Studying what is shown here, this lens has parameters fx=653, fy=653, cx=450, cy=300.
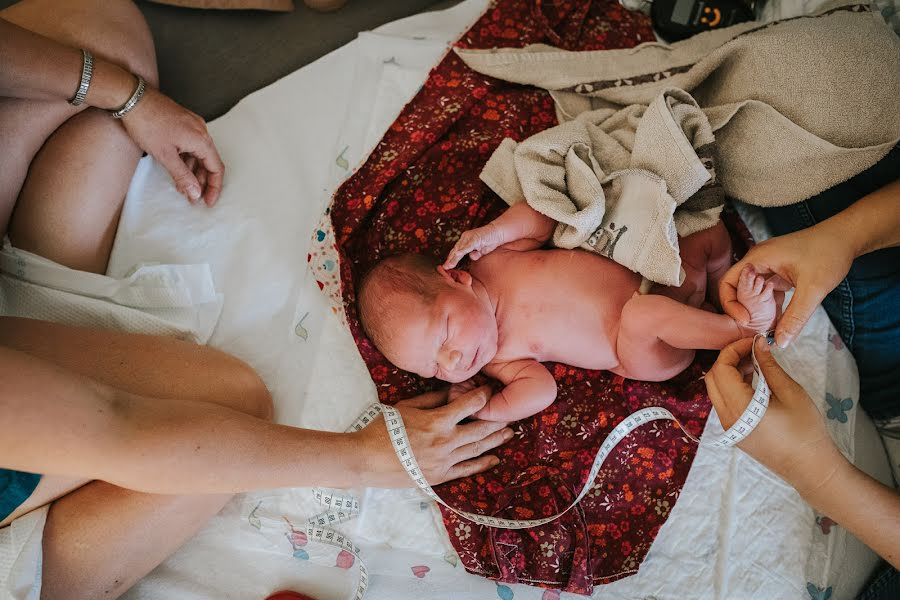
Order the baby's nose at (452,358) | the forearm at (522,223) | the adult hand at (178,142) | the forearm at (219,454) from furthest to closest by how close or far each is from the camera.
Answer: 1. the adult hand at (178,142)
2. the forearm at (522,223)
3. the baby's nose at (452,358)
4. the forearm at (219,454)

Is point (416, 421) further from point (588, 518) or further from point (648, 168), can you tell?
point (648, 168)

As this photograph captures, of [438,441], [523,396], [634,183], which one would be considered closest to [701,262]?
[634,183]

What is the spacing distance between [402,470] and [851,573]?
3.85ft

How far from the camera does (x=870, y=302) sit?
68.7 inches

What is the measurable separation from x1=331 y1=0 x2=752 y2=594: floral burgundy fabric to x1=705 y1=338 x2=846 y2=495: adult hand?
0.36 metres

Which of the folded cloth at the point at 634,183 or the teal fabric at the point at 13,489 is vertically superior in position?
the folded cloth at the point at 634,183

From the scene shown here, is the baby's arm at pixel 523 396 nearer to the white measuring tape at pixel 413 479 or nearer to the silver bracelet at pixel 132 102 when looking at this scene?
the white measuring tape at pixel 413 479

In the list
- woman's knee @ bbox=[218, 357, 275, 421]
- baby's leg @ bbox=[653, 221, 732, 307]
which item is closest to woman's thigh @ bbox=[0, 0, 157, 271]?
woman's knee @ bbox=[218, 357, 275, 421]

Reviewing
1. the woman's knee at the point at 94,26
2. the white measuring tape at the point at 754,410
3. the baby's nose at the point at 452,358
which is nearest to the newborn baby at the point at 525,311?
the baby's nose at the point at 452,358

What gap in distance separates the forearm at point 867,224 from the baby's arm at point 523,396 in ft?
2.47

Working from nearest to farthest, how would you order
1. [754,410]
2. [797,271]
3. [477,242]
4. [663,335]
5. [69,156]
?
[754,410] < [797,271] < [663,335] < [477,242] < [69,156]

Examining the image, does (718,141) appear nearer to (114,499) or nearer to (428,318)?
(428,318)

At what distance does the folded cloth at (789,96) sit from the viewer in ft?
5.37

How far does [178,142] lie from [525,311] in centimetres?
116
